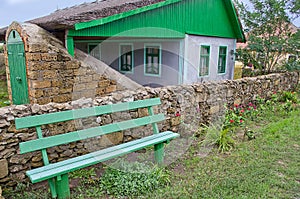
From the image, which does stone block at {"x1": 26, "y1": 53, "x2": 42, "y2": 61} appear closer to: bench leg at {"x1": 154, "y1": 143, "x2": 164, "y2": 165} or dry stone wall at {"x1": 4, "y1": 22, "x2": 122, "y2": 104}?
dry stone wall at {"x1": 4, "y1": 22, "x2": 122, "y2": 104}

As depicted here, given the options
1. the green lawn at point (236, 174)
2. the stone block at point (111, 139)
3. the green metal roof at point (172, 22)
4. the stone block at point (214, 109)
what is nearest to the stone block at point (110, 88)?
the green metal roof at point (172, 22)

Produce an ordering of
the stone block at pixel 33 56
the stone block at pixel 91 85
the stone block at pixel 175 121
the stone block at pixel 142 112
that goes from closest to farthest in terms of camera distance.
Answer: the stone block at pixel 142 112 → the stone block at pixel 175 121 → the stone block at pixel 33 56 → the stone block at pixel 91 85

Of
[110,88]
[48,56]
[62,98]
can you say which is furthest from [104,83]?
[48,56]

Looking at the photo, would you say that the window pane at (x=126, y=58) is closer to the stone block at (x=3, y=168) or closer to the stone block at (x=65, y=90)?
the stone block at (x=65, y=90)

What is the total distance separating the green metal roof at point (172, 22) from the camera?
22.7 ft

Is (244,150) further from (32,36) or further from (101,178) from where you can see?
(32,36)

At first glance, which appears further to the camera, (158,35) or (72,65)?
(158,35)

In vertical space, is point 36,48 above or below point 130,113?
above

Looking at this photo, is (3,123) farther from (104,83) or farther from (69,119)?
(104,83)

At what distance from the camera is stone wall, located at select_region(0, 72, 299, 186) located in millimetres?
2992

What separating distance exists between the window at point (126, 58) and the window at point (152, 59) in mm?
1051

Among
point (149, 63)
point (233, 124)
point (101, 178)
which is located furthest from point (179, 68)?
point (101, 178)

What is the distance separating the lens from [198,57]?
1055 centimetres

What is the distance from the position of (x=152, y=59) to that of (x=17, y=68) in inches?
232
